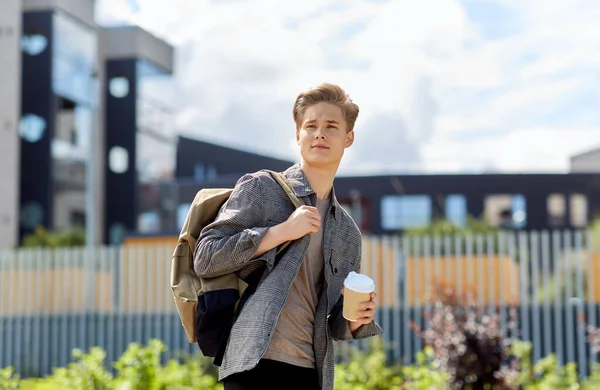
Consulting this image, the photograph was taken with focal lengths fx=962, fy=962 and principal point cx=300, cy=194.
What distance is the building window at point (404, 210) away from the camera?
38.4 meters

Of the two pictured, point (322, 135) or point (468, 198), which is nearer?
point (322, 135)

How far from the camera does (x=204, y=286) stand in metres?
2.54

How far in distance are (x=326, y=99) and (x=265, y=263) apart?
0.48m

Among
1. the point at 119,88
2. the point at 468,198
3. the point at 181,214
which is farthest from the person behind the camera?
the point at 468,198

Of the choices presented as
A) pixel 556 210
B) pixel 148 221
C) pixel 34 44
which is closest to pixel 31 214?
pixel 34 44

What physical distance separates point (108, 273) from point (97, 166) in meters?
17.0

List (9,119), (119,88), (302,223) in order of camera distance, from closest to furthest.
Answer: (302,223), (9,119), (119,88)

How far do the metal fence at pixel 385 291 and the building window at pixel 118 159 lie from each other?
1698cm

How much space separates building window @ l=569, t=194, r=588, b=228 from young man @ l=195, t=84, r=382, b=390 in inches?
1497

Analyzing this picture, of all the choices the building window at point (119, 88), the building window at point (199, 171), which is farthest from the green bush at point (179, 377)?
Answer: the building window at point (199, 171)

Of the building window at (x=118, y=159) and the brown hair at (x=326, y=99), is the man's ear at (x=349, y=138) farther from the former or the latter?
the building window at (x=118, y=159)

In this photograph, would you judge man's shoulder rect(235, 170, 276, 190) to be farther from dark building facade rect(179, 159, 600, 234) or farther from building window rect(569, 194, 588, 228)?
building window rect(569, 194, 588, 228)

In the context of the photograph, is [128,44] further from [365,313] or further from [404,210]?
[365,313]

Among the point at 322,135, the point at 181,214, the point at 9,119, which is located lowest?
the point at 322,135
